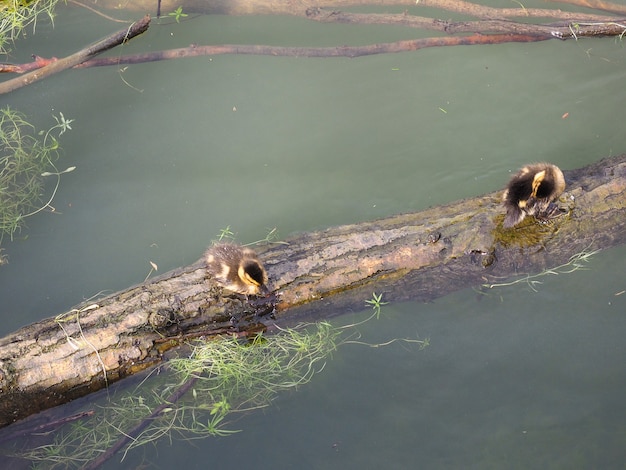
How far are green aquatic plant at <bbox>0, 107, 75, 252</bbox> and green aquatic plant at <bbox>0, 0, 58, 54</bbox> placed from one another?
0.86 meters

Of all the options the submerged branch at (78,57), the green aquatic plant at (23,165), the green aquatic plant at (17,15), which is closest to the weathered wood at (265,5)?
the green aquatic plant at (17,15)

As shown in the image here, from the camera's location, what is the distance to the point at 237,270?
4141mm

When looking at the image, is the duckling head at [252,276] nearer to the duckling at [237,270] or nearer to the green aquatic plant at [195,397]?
the duckling at [237,270]

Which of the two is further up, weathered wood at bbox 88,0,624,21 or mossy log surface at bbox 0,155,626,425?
weathered wood at bbox 88,0,624,21

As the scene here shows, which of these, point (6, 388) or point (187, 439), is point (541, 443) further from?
point (6, 388)

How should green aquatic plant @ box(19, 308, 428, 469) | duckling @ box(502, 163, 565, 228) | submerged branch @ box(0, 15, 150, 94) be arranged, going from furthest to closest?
submerged branch @ box(0, 15, 150, 94)
green aquatic plant @ box(19, 308, 428, 469)
duckling @ box(502, 163, 565, 228)

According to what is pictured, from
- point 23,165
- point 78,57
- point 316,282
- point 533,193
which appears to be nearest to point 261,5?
point 78,57

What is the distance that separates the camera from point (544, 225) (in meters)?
4.50

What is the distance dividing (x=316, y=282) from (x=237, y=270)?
0.57 metres

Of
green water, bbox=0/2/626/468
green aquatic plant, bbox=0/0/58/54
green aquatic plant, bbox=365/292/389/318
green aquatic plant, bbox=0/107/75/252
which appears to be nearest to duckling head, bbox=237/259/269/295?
green aquatic plant, bbox=365/292/389/318

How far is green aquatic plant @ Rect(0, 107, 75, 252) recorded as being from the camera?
5.86 m

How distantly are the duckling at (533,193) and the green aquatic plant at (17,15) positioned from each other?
4.90 m

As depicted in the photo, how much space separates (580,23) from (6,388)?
19.8 feet

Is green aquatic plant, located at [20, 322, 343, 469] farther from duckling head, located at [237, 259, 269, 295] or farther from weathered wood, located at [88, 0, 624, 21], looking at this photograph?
weathered wood, located at [88, 0, 624, 21]
